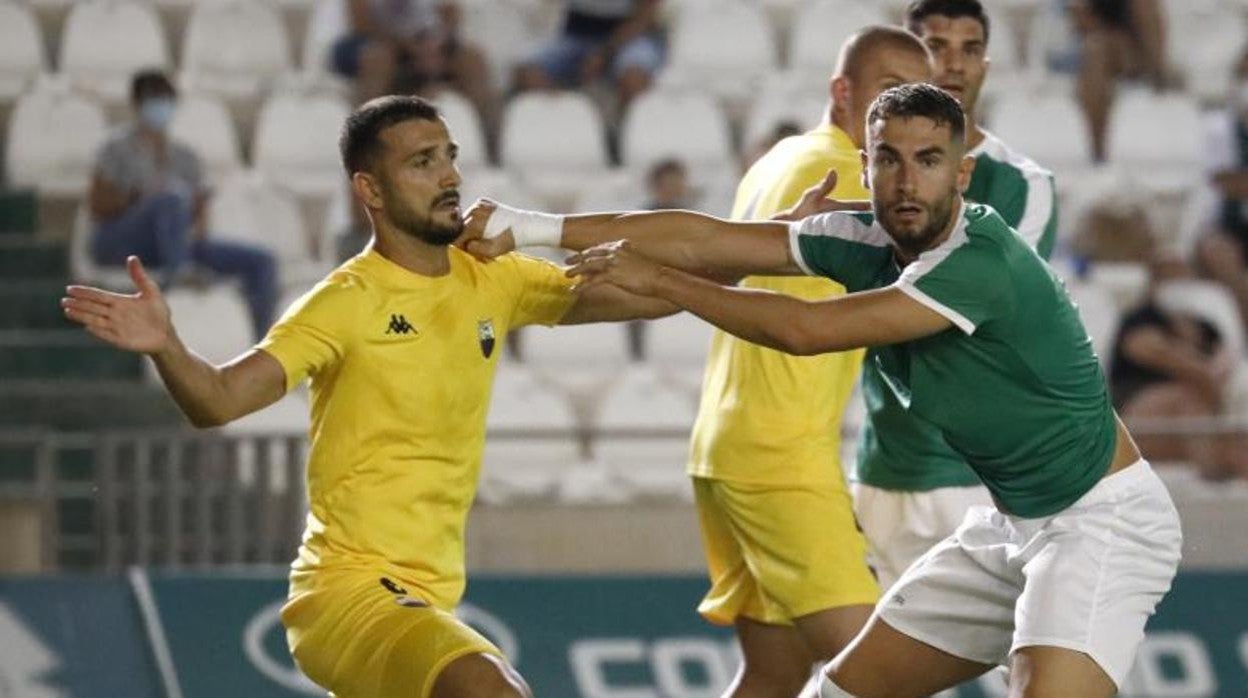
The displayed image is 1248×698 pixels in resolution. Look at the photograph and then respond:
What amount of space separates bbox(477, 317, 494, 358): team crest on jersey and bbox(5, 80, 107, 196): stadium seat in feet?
20.5

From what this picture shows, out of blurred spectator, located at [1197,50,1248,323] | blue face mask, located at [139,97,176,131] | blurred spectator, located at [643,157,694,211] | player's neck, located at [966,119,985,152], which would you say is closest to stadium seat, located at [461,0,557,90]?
blurred spectator, located at [643,157,694,211]

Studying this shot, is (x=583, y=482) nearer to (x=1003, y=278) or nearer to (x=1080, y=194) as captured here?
(x=1080, y=194)

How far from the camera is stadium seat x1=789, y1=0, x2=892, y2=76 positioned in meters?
13.6

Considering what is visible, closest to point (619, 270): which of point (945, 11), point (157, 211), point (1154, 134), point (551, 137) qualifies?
point (945, 11)

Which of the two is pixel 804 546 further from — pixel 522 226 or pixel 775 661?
pixel 522 226

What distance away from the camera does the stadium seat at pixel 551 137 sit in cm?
1266

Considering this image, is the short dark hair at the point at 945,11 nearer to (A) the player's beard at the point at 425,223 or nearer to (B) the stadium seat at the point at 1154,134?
(A) the player's beard at the point at 425,223

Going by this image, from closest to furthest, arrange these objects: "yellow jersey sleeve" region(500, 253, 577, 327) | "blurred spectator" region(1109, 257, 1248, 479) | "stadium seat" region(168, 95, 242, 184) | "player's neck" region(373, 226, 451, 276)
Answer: "player's neck" region(373, 226, 451, 276) < "yellow jersey sleeve" region(500, 253, 577, 327) < "blurred spectator" region(1109, 257, 1248, 479) < "stadium seat" region(168, 95, 242, 184)

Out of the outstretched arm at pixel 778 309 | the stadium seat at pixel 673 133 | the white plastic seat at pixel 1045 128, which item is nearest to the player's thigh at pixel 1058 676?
the outstretched arm at pixel 778 309

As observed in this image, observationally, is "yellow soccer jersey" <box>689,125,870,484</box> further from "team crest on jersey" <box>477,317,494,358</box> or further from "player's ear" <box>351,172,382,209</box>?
"player's ear" <box>351,172,382,209</box>

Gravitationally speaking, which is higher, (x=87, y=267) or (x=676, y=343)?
(x=87, y=267)

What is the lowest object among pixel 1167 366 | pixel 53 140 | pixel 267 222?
pixel 1167 366

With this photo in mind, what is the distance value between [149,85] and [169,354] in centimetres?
600

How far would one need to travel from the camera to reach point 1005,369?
595 centimetres
